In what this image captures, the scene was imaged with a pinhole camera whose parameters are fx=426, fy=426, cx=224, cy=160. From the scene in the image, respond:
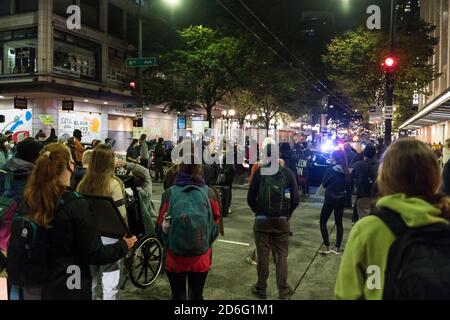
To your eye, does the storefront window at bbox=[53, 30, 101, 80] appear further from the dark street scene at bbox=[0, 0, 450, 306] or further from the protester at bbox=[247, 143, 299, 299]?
the protester at bbox=[247, 143, 299, 299]

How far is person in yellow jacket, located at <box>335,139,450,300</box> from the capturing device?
1.92m

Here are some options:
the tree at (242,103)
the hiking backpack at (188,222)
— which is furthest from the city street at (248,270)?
the tree at (242,103)

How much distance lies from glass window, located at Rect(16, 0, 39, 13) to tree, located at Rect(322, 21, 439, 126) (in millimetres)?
16658

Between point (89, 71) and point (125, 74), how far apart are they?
3.19 meters

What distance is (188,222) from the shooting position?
3549mm

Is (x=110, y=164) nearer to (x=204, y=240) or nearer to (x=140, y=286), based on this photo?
(x=204, y=240)

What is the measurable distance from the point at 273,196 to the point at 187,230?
192 centimetres

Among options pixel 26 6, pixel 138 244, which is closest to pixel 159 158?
pixel 138 244

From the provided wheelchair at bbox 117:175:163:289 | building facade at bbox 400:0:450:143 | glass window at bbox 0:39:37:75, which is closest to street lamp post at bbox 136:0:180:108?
glass window at bbox 0:39:37:75

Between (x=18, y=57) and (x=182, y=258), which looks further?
(x=18, y=57)

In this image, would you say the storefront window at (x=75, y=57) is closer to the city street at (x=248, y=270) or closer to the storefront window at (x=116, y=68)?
the storefront window at (x=116, y=68)

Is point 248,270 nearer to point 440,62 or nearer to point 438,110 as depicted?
point 438,110

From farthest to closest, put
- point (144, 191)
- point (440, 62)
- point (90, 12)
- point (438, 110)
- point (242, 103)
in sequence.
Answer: point (440, 62) → point (242, 103) → point (90, 12) → point (438, 110) → point (144, 191)

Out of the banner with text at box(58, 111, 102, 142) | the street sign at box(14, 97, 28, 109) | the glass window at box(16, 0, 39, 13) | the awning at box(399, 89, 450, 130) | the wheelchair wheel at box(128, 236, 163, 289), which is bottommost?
the wheelchair wheel at box(128, 236, 163, 289)
